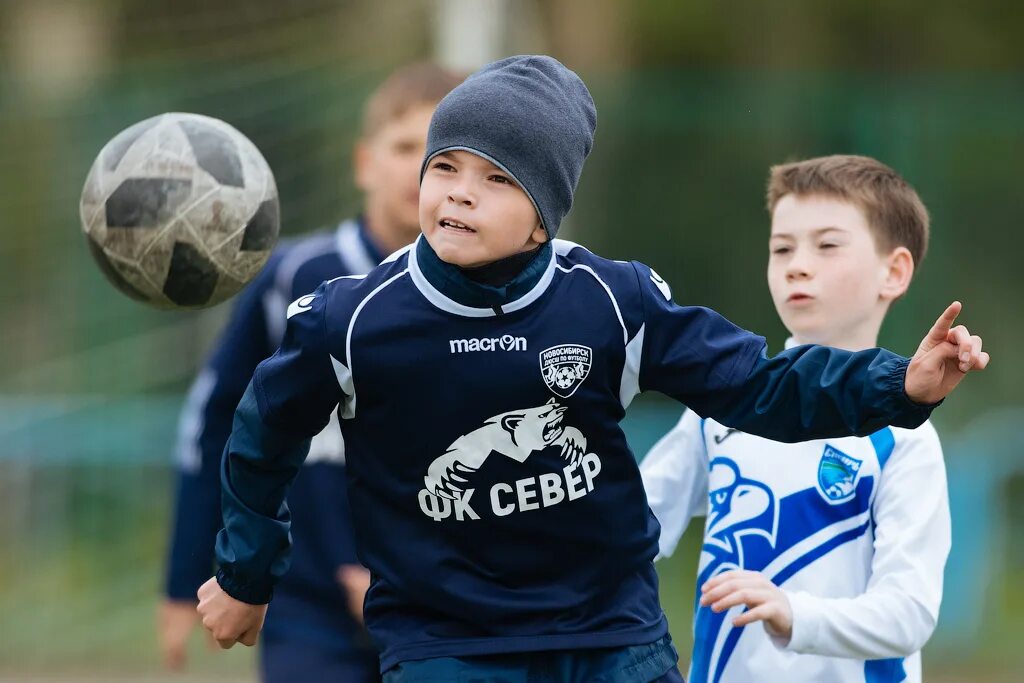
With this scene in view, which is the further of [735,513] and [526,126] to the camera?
[735,513]

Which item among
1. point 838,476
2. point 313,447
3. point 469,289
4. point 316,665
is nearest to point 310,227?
point 313,447

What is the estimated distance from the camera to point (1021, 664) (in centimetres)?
849

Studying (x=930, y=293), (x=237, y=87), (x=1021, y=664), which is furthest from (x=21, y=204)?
(x=1021, y=664)

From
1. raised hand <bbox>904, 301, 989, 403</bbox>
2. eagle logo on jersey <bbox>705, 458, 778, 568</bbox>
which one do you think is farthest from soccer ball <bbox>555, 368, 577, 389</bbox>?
eagle logo on jersey <bbox>705, 458, 778, 568</bbox>

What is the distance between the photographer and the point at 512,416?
288 cm

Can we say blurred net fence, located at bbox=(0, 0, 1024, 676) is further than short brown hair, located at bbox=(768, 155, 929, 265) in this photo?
Yes

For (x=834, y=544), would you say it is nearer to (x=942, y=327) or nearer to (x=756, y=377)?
(x=756, y=377)

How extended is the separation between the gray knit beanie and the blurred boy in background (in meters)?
1.39

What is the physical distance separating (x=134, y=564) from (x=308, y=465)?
193 inches

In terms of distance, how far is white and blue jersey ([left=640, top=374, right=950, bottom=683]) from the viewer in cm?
318

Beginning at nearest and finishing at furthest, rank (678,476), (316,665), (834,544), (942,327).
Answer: (942,327) < (834,544) < (678,476) < (316,665)

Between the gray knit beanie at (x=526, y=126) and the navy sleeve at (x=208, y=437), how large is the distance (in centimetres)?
163

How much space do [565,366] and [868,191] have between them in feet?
3.62

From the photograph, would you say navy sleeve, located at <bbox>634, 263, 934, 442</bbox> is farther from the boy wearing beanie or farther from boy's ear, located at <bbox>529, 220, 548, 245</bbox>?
boy's ear, located at <bbox>529, 220, 548, 245</bbox>
